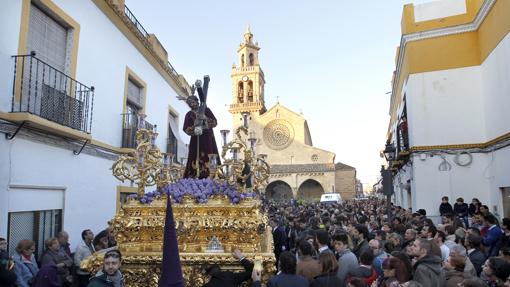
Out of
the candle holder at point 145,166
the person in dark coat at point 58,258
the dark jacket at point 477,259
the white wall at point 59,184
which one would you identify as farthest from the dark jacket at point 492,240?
the white wall at point 59,184

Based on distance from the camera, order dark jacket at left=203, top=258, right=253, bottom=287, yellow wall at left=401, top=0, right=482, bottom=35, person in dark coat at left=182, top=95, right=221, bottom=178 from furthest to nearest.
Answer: yellow wall at left=401, top=0, right=482, bottom=35
person in dark coat at left=182, top=95, right=221, bottom=178
dark jacket at left=203, top=258, right=253, bottom=287

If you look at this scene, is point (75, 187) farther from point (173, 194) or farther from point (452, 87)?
point (452, 87)

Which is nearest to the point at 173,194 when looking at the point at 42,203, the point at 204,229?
the point at 204,229

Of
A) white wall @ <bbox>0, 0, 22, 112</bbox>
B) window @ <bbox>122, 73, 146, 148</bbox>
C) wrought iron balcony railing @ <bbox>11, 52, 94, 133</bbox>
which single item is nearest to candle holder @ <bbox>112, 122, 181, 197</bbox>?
wrought iron balcony railing @ <bbox>11, 52, 94, 133</bbox>

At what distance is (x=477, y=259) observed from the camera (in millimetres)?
4871

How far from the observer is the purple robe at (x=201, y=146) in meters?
6.23

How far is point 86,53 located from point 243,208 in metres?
5.68

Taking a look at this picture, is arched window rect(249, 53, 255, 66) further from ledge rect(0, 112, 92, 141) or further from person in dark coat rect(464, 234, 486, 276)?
person in dark coat rect(464, 234, 486, 276)

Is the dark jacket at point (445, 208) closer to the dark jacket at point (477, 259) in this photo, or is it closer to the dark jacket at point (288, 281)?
the dark jacket at point (477, 259)

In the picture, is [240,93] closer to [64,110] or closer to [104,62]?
[104,62]

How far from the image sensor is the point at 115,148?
31.6 feet

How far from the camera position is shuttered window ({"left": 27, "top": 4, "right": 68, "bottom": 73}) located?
685cm

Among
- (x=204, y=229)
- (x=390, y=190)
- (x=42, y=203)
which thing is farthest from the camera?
(x=390, y=190)

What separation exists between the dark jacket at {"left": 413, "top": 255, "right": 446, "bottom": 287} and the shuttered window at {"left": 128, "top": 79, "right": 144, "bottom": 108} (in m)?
9.05
